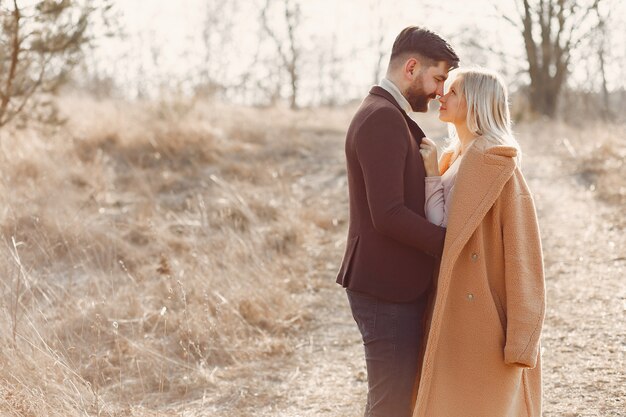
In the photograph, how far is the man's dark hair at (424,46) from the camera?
8.98ft

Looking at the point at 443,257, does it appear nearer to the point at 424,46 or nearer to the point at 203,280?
the point at 424,46

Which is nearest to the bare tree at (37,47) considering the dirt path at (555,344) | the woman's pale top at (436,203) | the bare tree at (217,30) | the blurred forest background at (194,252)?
the blurred forest background at (194,252)

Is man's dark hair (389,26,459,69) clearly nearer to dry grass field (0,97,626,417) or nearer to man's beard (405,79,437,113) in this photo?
man's beard (405,79,437,113)

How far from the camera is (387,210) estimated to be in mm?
2549

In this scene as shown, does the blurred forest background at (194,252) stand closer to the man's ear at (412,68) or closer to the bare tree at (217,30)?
the man's ear at (412,68)

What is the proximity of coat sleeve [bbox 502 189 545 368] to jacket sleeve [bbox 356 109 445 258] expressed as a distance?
26 cm

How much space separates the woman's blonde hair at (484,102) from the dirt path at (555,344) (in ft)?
6.21

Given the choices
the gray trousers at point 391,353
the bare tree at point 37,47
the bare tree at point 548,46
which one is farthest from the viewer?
the bare tree at point 548,46

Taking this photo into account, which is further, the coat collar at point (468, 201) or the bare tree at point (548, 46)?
the bare tree at point (548, 46)

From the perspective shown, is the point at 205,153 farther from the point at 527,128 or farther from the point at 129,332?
the point at 527,128

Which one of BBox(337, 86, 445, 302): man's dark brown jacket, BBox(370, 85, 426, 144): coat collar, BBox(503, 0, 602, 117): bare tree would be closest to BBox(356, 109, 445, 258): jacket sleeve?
BBox(337, 86, 445, 302): man's dark brown jacket

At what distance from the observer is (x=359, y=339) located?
17.6ft

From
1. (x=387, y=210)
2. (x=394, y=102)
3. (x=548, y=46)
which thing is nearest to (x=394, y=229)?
(x=387, y=210)

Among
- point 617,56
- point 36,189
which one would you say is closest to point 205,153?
point 36,189
